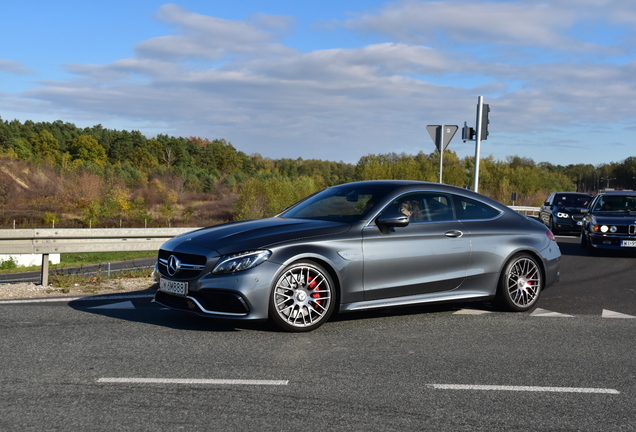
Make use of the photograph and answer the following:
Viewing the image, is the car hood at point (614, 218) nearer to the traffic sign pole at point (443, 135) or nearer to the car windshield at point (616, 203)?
the car windshield at point (616, 203)

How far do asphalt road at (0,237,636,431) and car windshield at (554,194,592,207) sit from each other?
17415 mm

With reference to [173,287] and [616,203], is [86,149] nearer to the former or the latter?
[616,203]

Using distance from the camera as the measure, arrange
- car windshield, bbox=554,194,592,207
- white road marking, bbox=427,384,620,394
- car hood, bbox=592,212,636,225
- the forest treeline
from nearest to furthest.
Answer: white road marking, bbox=427,384,620,394, car hood, bbox=592,212,636,225, car windshield, bbox=554,194,592,207, the forest treeline

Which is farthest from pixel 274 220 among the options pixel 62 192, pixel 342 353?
pixel 62 192

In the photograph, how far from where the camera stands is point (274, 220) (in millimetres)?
7633

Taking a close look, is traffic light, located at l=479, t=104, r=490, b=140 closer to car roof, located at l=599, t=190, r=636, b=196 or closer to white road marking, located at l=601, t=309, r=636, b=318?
car roof, located at l=599, t=190, r=636, b=196

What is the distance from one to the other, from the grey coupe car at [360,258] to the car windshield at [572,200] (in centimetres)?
1718

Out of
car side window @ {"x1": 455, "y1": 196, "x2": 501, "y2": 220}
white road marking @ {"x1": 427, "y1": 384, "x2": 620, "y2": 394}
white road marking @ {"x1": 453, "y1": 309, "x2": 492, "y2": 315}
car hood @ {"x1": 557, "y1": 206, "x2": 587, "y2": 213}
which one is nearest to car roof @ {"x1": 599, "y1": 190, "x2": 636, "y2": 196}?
car hood @ {"x1": 557, "y1": 206, "x2": 587, "y2": 213}

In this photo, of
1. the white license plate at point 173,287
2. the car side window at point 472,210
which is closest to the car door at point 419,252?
the car side window at point 472,210

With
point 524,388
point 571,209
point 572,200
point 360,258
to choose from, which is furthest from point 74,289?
point 572,200

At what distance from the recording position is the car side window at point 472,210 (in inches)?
315

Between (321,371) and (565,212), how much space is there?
2027cm

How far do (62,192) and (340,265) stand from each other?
85.4 meters

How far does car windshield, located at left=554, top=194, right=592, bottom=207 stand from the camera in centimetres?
2475
